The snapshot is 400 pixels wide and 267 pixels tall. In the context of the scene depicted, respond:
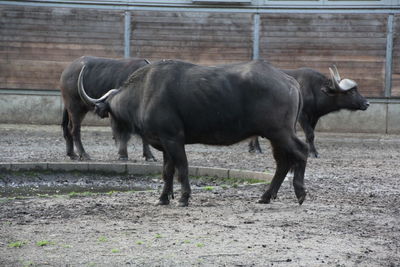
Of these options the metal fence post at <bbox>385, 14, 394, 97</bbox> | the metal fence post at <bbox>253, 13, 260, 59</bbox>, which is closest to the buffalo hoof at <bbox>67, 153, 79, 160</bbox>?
the metal fence post at <bbox>253, 13, 260, 59</bbox>

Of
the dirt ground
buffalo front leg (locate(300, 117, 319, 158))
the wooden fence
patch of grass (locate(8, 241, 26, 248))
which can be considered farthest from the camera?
the wooden fence

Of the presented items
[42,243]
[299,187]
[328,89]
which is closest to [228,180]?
[299,187]

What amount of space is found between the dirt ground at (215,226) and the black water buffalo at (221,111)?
605mm

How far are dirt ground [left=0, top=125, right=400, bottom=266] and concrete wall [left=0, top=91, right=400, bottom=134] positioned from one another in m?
9.02

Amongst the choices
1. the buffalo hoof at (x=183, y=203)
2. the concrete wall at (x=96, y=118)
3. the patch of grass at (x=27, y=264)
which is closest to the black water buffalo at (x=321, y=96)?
the concrete wall at (x=96, y=118)

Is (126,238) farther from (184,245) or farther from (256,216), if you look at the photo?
(256,216)

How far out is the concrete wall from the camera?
23641mm

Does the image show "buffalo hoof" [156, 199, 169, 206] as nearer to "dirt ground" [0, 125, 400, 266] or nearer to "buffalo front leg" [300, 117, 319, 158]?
"dirt ground" [0, 125, 400, 266]

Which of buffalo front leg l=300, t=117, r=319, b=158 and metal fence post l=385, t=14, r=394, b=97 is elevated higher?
metal fence post l=385, t=14, r=394, b=97

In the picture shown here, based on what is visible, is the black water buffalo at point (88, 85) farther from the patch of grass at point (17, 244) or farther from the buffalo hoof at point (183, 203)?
the patch of grass at point (17, 244)

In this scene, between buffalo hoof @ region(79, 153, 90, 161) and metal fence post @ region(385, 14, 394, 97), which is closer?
buffalo hoof @ region(79, 153, 90, 161)

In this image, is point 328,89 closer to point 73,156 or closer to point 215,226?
point 73,156

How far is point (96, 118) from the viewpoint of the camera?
24109 mm

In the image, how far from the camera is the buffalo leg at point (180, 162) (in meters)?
10.5
